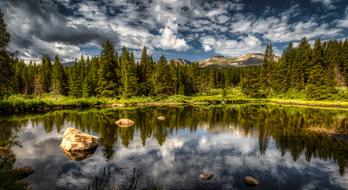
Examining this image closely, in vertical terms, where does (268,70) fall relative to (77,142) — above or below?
above

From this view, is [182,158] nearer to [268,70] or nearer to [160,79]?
[160,79]

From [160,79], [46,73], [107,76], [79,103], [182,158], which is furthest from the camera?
[46,73]

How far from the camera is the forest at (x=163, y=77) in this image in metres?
66.5

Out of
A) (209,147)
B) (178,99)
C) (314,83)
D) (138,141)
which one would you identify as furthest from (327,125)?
(178,99)

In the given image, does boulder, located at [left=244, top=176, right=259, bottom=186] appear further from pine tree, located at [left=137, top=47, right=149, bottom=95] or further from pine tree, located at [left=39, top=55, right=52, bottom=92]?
pine tree, located at [left=39, top=55, right=52, bottom=92]

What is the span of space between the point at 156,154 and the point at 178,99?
189 ft

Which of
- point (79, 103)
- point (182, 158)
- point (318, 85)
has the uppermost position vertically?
point (318, 85)

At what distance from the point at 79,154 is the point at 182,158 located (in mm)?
8494

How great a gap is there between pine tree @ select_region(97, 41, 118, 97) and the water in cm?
3512

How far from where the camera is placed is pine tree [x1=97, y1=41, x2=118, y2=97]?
64750mm

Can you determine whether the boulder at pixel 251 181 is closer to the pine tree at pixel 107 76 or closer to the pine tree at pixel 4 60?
the pine tree at pixel 4 60

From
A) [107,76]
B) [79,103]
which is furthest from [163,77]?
[79,103]

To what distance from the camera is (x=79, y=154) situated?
62.5 ft

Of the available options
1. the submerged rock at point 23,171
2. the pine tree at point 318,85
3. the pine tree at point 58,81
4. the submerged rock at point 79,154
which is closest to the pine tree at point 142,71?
the pine tree at point 58,81
